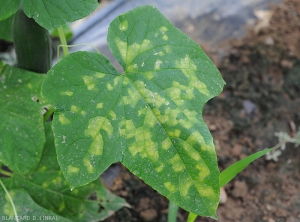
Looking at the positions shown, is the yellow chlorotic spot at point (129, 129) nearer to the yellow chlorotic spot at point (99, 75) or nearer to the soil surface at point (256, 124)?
the yellow chlorotic spot at point (99, 75)

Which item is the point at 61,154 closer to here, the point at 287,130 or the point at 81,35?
the point at 287,130

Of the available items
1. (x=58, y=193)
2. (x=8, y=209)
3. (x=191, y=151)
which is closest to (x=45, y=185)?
(x=58, y=193)

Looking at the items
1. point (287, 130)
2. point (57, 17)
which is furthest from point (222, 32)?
point (57, 17)

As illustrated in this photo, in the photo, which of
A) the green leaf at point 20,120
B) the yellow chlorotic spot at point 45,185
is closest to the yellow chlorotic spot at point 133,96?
the green leaf at point 20,120

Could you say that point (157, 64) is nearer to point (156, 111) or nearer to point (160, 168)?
point (156, 111)

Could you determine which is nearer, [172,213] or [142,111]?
[142,111]

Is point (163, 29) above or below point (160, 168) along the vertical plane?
above
